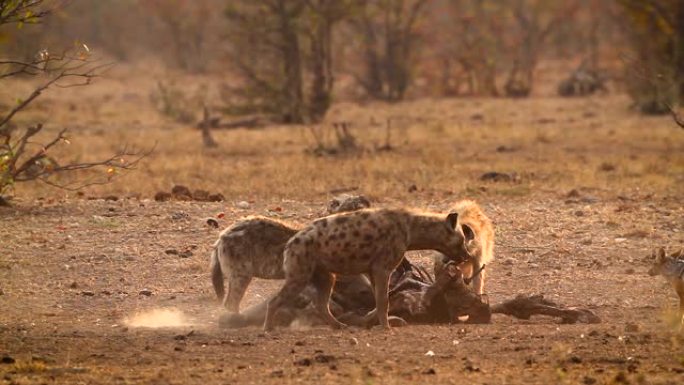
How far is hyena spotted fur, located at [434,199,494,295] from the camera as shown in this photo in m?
9.54

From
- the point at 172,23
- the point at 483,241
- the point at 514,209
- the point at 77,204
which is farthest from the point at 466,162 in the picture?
the point at 172,23

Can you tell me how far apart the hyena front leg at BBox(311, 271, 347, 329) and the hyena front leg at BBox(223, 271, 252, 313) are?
24.3 inches

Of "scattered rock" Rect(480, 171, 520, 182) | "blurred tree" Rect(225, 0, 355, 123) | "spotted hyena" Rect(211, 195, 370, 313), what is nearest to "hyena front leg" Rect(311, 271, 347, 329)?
"spotted hyena" Rect(211, 195, 370, 313)

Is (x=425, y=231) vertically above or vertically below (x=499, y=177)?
above

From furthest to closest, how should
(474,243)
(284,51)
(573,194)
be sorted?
(284,51) → (573,194) → (474,243)

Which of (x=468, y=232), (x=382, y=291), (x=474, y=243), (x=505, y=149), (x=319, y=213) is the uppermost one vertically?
(x=468, y=232)

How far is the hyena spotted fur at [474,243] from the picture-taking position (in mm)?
9537

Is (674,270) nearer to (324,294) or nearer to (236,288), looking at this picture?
(324,294)

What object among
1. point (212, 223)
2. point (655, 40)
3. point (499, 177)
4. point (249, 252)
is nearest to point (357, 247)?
point (249, 252)

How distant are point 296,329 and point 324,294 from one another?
32 cm

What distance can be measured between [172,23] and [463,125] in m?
24.1

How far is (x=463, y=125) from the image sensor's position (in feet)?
82.5

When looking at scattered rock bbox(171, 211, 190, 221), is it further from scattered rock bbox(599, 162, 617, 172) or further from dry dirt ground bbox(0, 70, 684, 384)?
scattered rock bbox(599, 162, 617, 172)

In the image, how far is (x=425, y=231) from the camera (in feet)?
29.0
